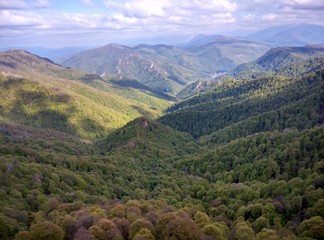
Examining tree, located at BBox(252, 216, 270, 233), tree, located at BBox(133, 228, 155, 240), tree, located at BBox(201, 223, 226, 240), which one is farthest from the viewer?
tree, located at BBox(252, 216, 270, 233)

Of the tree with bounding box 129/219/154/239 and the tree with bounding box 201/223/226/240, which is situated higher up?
the tree with bounding box 129/219/154/239

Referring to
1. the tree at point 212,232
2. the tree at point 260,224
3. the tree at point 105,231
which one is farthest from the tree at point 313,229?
the tree at point 105,231

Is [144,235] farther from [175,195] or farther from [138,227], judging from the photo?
[175,195]

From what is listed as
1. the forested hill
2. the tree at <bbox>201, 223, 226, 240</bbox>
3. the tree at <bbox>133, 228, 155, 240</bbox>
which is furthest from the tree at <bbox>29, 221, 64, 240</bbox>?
the tree at <bbox>201, 223, 226, 240</bbox>

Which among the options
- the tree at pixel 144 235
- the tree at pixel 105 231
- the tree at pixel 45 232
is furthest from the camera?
the tree at pixel 45 232

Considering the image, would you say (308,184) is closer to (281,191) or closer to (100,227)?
(281,191)

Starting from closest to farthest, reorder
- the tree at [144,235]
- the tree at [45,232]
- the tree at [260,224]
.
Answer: the tree at [144,235] < the tree at [45,232] < the tree at [260,224]

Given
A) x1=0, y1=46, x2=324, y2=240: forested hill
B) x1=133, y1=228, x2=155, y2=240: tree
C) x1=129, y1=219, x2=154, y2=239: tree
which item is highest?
x1=133, y1=228, x2=155, y2=240: tree

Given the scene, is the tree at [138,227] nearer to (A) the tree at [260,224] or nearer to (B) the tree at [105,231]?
(B) the tree at [105,231]

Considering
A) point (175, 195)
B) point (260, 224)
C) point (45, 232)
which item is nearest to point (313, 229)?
point (260, 224)

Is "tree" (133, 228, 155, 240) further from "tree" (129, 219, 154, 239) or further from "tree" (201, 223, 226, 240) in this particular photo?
"tree" (201, 223, 226, 240)

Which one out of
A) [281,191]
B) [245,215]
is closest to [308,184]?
[281,191]
